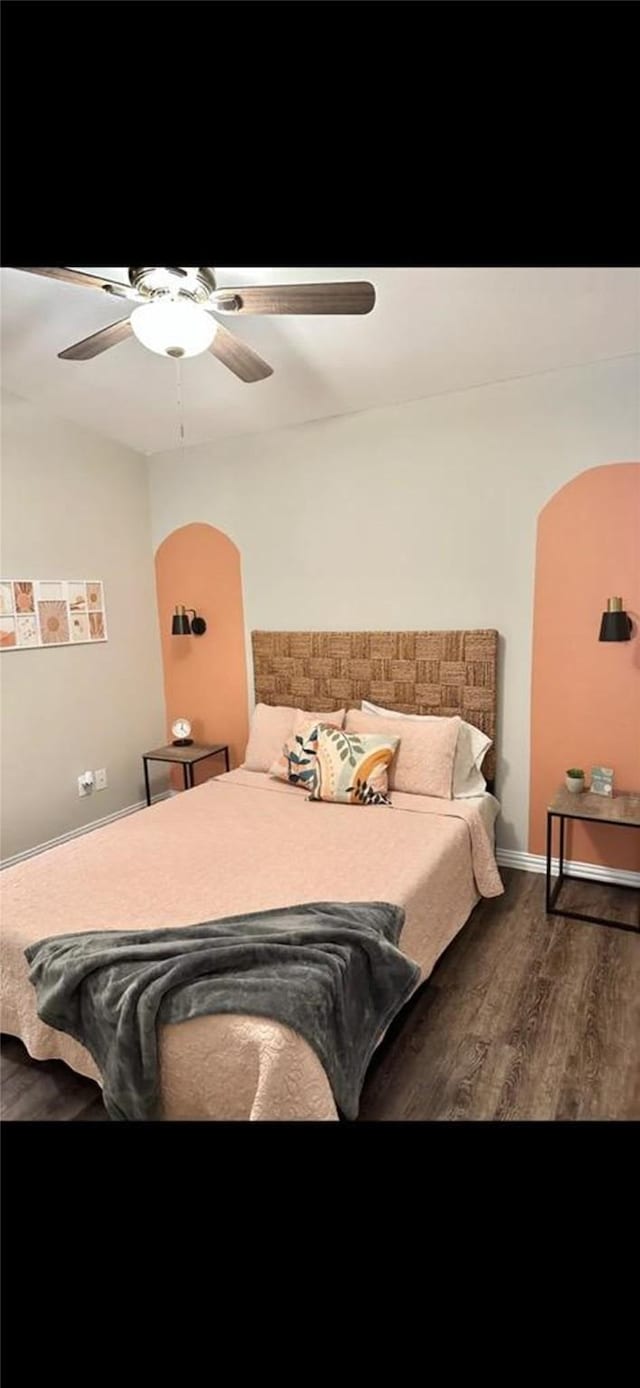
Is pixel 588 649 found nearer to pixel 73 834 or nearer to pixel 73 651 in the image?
pixel 73 651

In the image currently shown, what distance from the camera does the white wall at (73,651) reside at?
3.13 metres

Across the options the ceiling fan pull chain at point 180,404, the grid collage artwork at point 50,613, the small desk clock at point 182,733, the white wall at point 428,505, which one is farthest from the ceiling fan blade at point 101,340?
the small desk clock at point 182,733

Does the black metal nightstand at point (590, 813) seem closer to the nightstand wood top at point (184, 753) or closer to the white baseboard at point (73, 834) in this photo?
the nightstand wood top at point (184, 753)

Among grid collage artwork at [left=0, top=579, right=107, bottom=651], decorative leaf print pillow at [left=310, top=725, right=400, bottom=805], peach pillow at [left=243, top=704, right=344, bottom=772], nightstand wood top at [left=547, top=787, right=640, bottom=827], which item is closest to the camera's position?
nightstand wood top at [left=547, top=787, right=640, bottom=827]

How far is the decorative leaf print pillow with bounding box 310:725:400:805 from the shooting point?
2734 millimetres

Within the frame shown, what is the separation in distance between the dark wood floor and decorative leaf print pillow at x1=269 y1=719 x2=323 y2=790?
992mm

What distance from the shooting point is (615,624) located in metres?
2.51

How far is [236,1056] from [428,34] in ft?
5.29

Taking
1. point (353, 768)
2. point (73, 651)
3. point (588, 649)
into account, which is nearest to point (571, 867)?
point (588, 649)

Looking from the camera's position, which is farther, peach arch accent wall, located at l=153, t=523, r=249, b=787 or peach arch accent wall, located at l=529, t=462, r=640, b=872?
peach arch accent wall, located at l=153, t=523, r=249, b=787

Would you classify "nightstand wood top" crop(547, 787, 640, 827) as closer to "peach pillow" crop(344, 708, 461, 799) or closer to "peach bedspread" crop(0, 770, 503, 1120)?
"peach bedspread" crop(0, 770, 503, 1120)

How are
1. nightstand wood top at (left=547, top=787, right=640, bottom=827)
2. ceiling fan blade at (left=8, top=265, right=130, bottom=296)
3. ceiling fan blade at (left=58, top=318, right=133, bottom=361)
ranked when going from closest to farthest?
1. ceiling fan blade at (left=8, top=265, right=130, bottom=296)
2. ceiling fan blade at (left=58, top=318, right=133, bottom=361)
3. nightstand wood top at (left=547, top=787, right=640, bottom=827)

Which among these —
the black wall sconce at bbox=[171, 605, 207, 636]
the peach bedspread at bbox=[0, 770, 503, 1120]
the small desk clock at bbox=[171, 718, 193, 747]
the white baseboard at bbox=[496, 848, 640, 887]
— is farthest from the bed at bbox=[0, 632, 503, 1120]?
the black wall sconce at bbox=[171, 605, 207, 636]

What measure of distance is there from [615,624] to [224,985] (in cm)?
206
